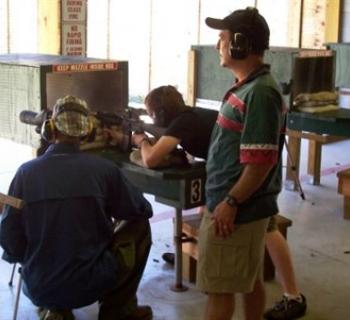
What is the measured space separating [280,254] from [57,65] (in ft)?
4.97

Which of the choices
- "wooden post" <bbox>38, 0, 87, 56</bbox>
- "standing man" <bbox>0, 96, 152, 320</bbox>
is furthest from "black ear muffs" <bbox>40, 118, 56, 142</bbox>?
"wooden post" <bbox>38, 0, 87, 56</bbox>

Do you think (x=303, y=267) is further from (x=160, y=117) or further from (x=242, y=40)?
(x=242, y=40)

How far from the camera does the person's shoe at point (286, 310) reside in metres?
3.25

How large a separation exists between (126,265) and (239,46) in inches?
41.7

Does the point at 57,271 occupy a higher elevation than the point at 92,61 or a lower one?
lower

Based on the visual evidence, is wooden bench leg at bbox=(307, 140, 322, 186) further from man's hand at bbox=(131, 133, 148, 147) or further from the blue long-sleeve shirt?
the blue long-sleeve shirt

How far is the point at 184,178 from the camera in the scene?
Result: 10.3 ft

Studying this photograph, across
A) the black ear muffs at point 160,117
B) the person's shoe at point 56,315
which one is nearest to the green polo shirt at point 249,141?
the person's shoe at point 56,315

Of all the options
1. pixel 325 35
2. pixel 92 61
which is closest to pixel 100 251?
pixel 92 61

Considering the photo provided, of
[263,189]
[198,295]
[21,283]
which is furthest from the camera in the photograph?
[198,295]

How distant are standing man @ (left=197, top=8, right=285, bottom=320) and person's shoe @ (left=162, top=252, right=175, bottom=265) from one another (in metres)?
1.48

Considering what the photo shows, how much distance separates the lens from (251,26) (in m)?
2.45

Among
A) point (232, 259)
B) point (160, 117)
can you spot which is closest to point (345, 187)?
point (160, 117)

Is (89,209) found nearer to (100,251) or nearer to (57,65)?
(100,251)
